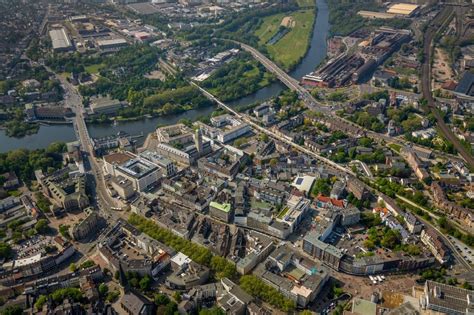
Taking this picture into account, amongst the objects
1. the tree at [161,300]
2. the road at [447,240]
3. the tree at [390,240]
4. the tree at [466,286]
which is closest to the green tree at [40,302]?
the tree at [161,300]

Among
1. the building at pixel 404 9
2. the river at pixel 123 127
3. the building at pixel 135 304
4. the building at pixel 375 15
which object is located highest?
the building at pixel 404 9

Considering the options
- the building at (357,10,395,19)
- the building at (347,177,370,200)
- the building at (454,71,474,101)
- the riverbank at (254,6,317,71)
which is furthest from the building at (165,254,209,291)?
the building at (357,10,395,19)

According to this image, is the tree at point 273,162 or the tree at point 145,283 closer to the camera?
the tree at point 145,283

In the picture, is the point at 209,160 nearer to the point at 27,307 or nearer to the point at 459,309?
the point at 27,307

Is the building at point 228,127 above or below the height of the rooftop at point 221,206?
below

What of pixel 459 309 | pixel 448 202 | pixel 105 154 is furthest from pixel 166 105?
pixel 459 309

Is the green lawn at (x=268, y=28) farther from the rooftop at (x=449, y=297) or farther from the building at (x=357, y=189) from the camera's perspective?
the rooftop at (x=449, y=297)

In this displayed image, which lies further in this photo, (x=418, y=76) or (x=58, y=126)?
(x=418, y=76)
